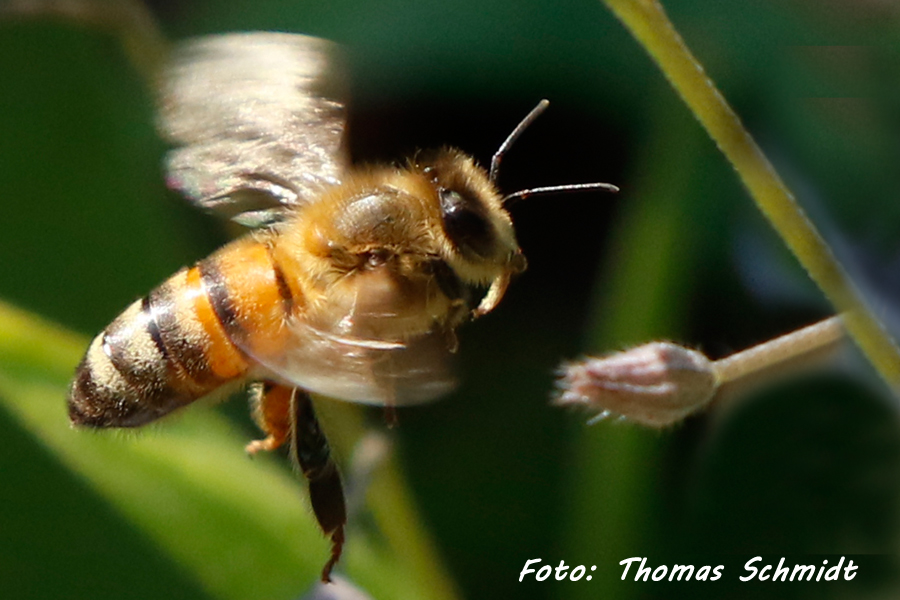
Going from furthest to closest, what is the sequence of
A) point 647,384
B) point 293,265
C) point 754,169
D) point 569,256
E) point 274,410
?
point 569,256
point 274,410
point 293,265
point 647,384
point 754,169

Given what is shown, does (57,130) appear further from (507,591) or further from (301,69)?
(507,591)

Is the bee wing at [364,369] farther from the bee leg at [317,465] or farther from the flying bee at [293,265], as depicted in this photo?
the bee leg at [317,465]

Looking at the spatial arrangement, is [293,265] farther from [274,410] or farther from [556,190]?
[556,190]

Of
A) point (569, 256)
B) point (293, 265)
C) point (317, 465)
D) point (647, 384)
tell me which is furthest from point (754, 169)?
point (569, 256)

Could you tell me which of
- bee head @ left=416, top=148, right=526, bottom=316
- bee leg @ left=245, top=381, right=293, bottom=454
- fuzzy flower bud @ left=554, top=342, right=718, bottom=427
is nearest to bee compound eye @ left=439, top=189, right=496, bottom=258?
bee head @ left=416, top=148, right=526, bottom=316

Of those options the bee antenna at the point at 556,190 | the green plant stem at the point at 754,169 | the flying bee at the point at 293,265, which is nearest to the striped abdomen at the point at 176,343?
the flying bee at the point at 293,265

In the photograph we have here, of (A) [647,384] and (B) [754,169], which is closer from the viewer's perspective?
(B) [754,169]

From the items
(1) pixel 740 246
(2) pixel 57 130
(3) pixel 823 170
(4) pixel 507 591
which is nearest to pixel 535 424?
(4) pixel 507 591
